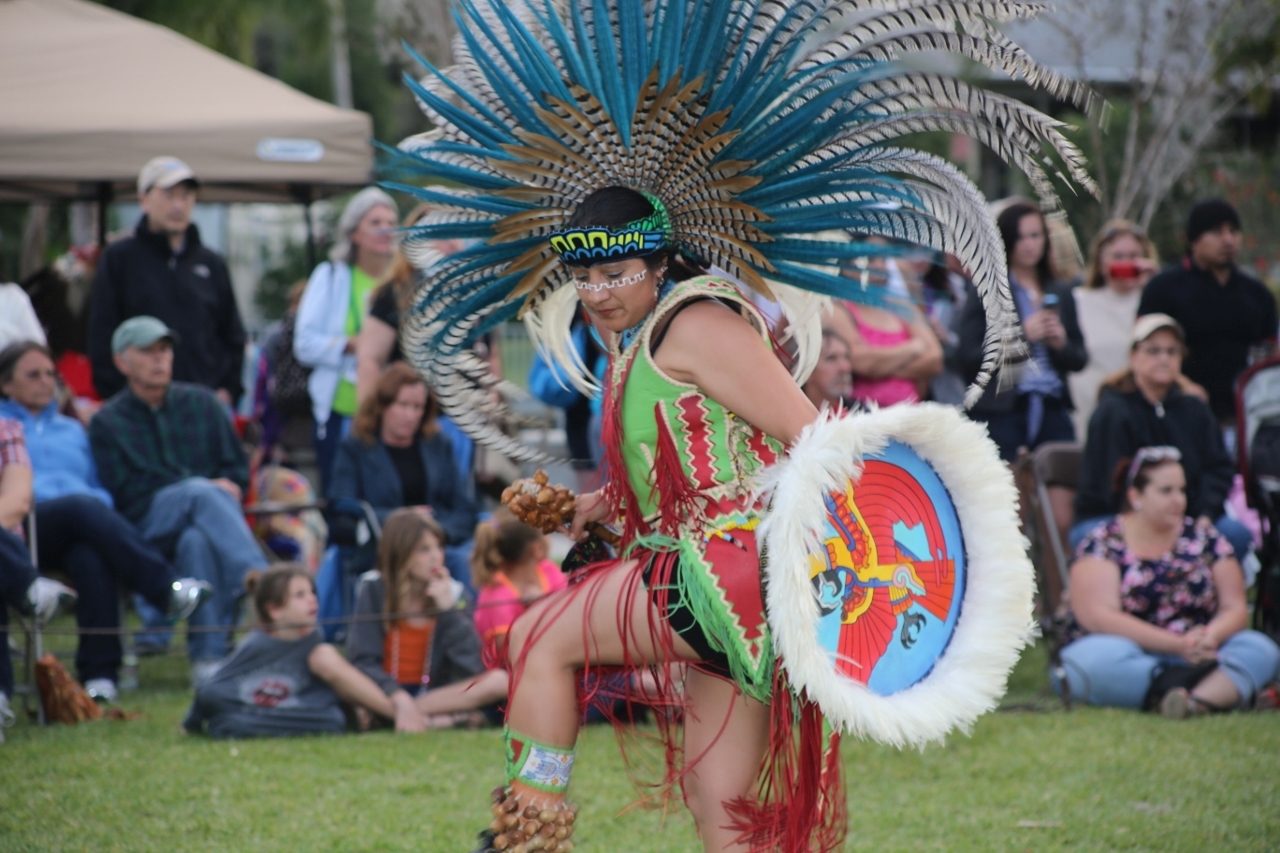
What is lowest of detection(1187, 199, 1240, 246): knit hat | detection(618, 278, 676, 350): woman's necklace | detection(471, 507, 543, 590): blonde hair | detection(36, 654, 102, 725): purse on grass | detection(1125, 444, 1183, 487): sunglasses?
detection(36, 654, 102, 725): purse on grass

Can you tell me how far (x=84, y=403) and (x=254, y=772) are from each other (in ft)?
13.8

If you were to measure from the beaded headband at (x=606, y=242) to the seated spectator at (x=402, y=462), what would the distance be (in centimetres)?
389

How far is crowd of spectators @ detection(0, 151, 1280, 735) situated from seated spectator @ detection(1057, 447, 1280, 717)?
0.01 meters

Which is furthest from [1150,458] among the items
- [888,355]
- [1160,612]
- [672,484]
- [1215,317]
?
[672,484]

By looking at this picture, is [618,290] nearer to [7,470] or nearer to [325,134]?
[7,470]

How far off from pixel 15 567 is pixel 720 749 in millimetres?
3820

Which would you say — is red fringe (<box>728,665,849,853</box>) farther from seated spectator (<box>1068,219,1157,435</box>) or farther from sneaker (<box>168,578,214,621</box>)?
seated spectator (<box>1068,219,1157,435</box>)

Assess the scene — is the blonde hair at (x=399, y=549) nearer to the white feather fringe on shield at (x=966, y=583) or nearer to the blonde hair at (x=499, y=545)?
the blonde hair at (x=499, y=545)

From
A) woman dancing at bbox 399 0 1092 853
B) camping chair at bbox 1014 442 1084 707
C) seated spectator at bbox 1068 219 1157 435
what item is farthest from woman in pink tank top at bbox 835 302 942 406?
woman dancing at bbox 399 0 1092 853

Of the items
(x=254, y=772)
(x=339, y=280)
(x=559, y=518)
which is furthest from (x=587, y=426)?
(x=559, y=518)

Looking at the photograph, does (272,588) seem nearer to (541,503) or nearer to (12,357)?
(12,357)

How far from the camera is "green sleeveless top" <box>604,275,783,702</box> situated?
301cm

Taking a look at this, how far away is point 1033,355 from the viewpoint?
7.23m

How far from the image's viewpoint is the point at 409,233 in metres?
3.67
